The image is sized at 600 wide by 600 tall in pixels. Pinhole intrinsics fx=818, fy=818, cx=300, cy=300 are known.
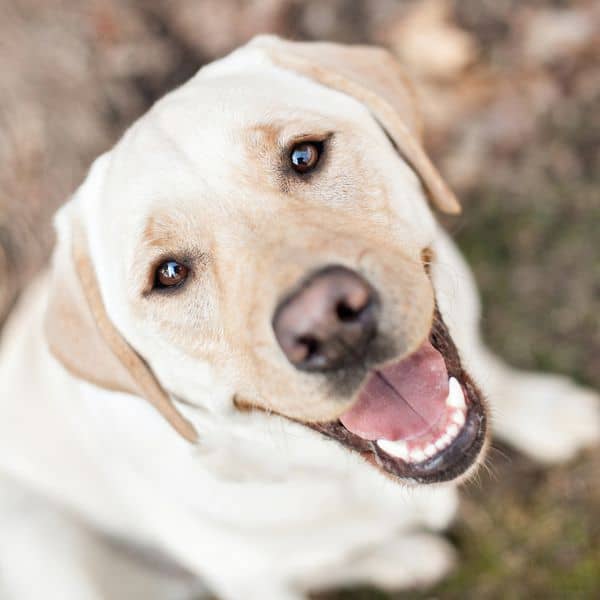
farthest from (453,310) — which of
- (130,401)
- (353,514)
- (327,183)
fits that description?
(130,401)

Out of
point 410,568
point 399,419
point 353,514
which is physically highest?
point 399,419

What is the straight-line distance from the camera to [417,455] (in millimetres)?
2268

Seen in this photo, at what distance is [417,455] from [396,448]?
2.4 inches

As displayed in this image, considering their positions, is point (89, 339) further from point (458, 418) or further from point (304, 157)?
point (458, 418)

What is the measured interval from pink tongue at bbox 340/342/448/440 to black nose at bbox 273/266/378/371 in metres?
0.35

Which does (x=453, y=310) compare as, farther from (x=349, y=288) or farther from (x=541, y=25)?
(x=541, y=25)

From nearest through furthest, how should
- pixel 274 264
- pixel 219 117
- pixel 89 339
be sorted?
1. pixel 274 264
2. pixel 219 117
3. pixel 89 339

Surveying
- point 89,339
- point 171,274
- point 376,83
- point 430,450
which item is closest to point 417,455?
point 430,450

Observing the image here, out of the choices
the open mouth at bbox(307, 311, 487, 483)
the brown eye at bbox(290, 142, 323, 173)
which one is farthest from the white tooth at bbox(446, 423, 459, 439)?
the brown eye at bbox(290, 142, 323, 173)

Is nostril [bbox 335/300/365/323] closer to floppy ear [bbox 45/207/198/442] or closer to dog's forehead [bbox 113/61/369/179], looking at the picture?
dog's forehead [bbox 113/61/369/179]

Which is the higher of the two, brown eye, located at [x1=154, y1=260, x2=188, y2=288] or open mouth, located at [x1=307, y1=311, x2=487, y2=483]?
brown eye, located at [x1=154, y1=260, x2=188, y2=288]

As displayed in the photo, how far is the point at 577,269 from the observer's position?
3.83 metres

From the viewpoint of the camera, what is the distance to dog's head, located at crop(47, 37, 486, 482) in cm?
197

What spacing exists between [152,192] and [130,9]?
2706 millimetres
